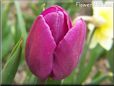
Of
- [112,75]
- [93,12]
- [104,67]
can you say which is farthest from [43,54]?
[104,67]

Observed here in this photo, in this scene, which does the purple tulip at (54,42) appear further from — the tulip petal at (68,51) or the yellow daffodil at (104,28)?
the yellow daffodil at (104,28)

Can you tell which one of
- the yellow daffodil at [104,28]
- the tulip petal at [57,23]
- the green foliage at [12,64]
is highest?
the tulip petal at [57,23]

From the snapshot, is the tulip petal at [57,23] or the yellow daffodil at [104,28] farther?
the yellow daffodil at [104,28]

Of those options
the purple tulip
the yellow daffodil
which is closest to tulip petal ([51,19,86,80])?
the purple tulip

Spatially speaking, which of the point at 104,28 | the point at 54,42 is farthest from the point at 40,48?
the point at 104,28

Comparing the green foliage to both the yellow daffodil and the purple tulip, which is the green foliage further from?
the yellow daffodil

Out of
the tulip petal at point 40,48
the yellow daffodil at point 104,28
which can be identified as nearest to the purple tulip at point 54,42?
the tulip petal at point 40,48

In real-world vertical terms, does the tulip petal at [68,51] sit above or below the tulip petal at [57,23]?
below

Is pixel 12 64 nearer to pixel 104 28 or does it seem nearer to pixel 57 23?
pixel 57 23
